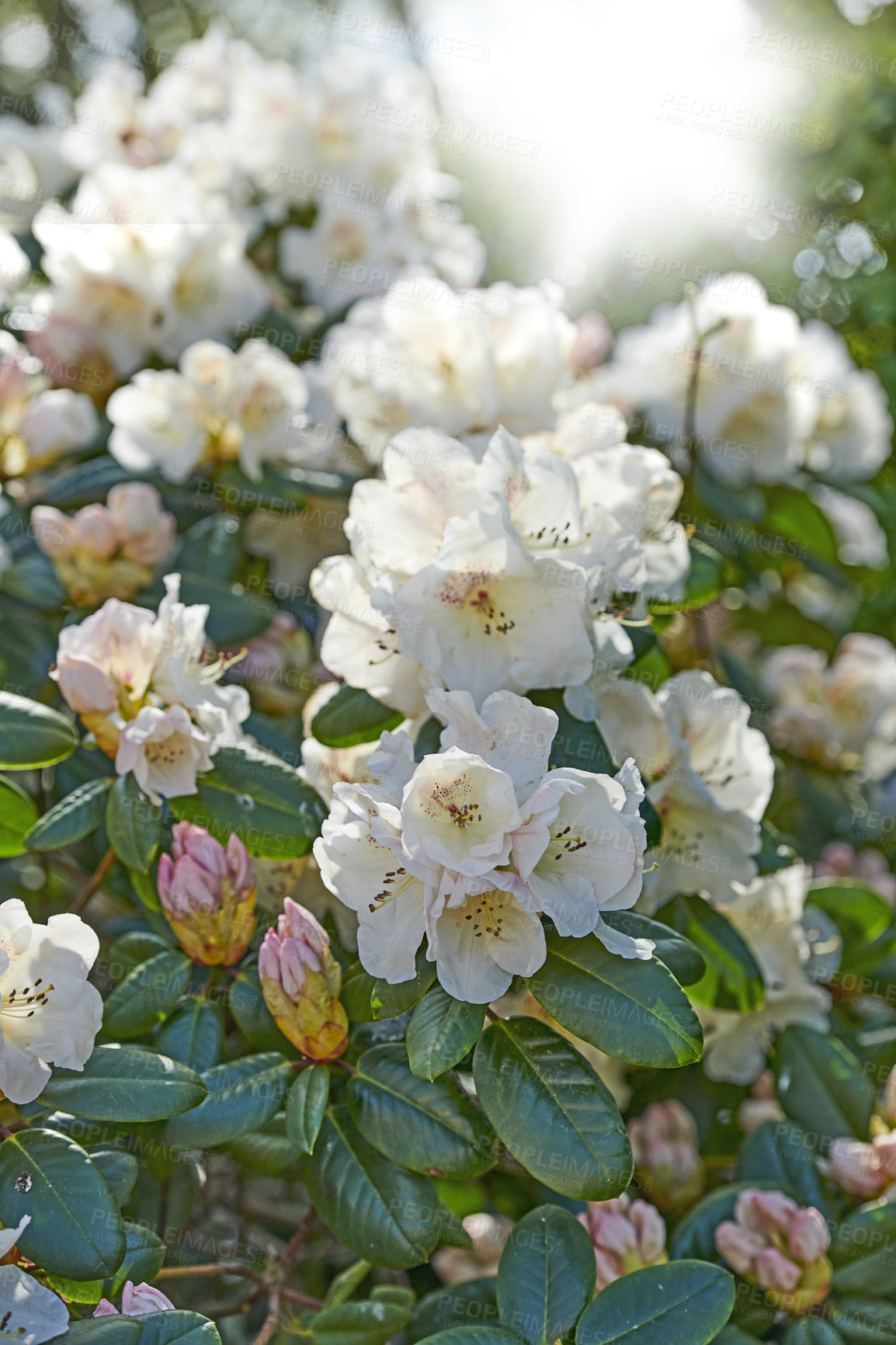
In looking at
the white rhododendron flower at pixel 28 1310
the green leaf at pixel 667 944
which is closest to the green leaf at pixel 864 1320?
the green leaf at pixel 667 944

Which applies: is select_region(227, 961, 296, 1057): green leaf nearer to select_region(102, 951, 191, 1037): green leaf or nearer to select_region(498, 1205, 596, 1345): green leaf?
select_region(102, 951, 191, 1037): green leaf

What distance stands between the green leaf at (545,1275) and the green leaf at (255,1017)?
267 millimetres

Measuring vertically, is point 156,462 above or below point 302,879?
above

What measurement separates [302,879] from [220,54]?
2.01 meters

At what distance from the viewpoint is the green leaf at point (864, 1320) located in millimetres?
1064

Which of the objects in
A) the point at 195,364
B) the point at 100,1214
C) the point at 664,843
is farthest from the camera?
the point at 195,364

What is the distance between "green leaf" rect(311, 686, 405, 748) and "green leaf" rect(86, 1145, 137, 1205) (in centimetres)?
42

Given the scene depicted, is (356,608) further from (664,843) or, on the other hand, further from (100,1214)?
(100,1214)

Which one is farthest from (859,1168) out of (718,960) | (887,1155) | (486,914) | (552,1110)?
(486,914)

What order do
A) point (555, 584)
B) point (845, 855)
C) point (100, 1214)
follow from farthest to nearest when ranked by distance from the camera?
point (845, 855)
point (555, 584)
point (100, 1214)

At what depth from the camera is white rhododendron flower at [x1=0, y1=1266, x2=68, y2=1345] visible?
0.76 m

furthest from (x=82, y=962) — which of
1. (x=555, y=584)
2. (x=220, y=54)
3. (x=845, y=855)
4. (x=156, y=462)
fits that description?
(x=220, y=54)

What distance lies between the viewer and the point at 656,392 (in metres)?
1.95

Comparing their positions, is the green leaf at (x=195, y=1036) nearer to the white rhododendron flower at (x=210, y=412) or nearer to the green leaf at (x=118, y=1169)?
the green leaf at (x=118, y=1169)
